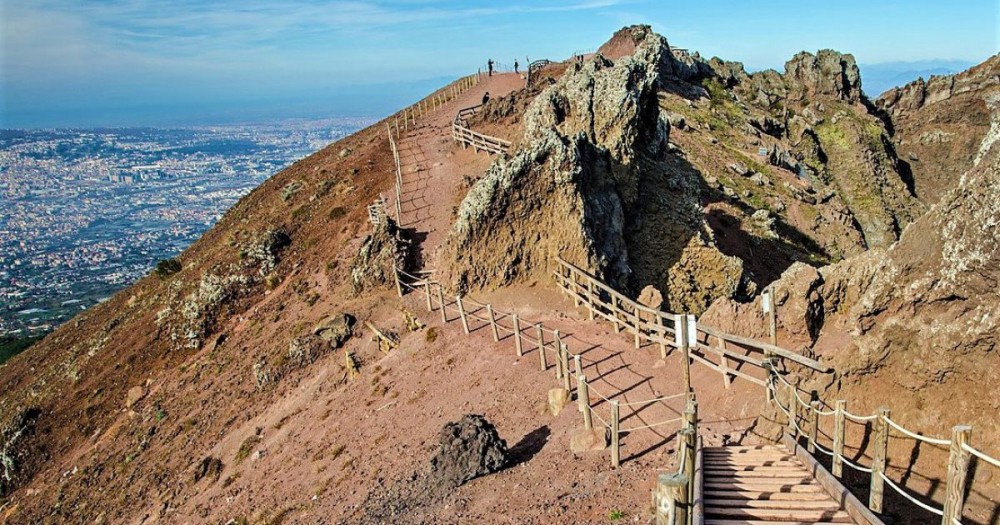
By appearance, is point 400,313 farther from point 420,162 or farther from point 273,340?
point 420,162

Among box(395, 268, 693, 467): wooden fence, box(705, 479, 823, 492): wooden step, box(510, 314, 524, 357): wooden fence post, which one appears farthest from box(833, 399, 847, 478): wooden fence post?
box(510, 314, 524, 357): wooden fence post

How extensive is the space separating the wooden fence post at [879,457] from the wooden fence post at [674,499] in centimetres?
346

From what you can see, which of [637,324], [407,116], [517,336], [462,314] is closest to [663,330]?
[637,324]

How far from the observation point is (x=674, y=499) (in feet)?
24.2

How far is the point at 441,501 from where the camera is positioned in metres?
14.1

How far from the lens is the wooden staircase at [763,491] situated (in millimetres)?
8875

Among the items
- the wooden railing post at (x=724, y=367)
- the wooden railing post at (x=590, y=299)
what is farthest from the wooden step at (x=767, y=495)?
the wooden railing post at (x=590, y=299)

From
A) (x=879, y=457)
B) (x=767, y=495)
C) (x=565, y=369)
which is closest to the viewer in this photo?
(x=879, y=457)

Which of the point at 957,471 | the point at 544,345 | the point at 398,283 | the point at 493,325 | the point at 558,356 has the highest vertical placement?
the point at 957,471

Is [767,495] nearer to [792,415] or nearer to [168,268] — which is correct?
[792,415]

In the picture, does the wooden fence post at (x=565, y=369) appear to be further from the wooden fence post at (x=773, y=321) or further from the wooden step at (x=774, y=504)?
the wooden step at (x=774, y=504)

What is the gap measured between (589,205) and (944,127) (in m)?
51.5

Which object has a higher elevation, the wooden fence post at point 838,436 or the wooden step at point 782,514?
the wooden fence post at point 838,436

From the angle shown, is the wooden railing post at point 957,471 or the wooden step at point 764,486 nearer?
the wooden railing post at point 957,471
